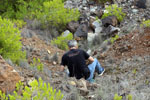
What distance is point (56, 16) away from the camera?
1290 centimetres

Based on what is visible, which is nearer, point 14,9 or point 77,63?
point 77,63

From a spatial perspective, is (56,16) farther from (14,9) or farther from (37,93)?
(37,93)

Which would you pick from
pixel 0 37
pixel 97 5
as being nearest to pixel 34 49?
pixel 0 37

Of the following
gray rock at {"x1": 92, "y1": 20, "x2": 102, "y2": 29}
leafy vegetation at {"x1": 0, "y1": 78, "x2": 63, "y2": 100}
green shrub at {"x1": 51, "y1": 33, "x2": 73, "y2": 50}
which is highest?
leafy vegetation at {"x1": 0, "y1": 78, "x2": 63, "y2": 100}

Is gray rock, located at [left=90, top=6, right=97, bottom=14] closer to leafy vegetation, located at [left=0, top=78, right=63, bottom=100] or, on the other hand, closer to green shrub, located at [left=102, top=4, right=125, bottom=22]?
green shrub, located at [left=102, top=4, right=125, bottom=22]

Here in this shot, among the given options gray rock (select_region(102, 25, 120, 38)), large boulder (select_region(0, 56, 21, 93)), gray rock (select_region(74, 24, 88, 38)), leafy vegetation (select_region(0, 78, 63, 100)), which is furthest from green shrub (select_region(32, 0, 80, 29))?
leafy vegetation (select_region(0, 78, 63, 100))

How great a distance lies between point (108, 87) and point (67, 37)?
6.38 meters

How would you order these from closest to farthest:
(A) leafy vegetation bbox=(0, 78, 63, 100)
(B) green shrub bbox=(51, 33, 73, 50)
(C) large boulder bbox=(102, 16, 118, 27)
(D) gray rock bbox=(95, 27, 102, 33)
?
(A) leafy vegetation bbox=(0, 78, 63, 100) < (B) green shrub bbox=(51, 33, 73, 50) < (C) large boulder bbox=(102, 16, 118, 27) < (D) gray rock bbox=(95, 27, 102, 33)

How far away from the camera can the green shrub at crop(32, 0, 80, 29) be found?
12930 mm

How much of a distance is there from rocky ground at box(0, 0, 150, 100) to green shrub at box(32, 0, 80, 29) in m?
0.42

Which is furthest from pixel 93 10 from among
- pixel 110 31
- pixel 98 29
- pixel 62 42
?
pixel 62 42

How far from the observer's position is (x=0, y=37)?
6.77 m

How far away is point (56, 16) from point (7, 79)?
28.9 feet

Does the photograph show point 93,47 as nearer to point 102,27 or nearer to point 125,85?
point 102,27
